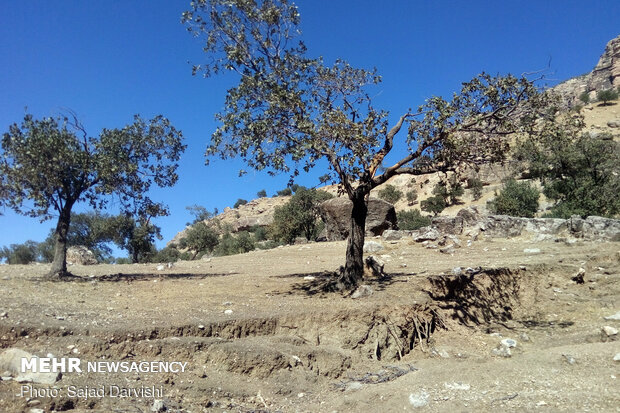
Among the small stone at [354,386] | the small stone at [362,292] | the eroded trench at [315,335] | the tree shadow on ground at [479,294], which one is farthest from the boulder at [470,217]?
the small stone at [354,386]

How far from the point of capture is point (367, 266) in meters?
12.1

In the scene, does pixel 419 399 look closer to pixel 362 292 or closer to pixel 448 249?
pixel 362 292

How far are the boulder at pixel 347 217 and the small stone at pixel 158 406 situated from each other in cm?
2011

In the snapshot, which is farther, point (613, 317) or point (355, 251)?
point (355, 251)

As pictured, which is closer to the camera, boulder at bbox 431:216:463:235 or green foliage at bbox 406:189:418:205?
boulder at bbox 431:216:463:235

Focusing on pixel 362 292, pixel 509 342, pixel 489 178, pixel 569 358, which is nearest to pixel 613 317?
pixel 509 342

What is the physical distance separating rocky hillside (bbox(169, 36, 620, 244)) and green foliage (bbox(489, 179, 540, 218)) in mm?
2269

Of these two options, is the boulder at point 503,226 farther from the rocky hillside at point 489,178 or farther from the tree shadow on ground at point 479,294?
the tree shadow on ground at point 479,294

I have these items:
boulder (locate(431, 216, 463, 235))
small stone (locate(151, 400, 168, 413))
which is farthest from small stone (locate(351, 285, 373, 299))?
boulder (locate(431, 216, 463, 235))

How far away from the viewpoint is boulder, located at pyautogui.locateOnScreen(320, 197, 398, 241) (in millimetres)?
25078

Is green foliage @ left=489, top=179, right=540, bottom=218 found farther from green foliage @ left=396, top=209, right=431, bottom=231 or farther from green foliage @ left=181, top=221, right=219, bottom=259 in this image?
green foliage @ left=181, top=221, right=219, bottom=259

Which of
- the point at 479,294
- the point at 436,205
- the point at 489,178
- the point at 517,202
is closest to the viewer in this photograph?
the point at 479,294

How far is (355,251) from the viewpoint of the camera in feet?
34.4

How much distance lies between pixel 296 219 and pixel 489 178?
3482cm
